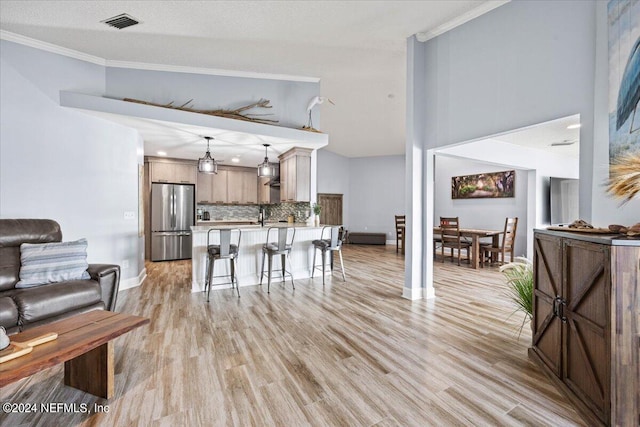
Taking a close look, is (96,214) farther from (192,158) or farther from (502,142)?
(502,142)

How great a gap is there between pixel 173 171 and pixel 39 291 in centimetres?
486

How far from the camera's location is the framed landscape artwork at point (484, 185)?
6.84m

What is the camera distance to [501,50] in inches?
122

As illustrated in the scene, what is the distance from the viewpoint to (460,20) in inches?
137

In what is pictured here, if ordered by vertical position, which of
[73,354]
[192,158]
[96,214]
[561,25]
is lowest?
[73,354]

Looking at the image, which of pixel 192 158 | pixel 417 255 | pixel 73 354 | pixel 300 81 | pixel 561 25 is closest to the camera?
pixel 73 354

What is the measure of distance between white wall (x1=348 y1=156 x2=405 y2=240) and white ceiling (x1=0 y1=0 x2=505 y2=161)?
512cm

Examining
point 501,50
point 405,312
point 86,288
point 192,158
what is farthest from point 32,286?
point 501,50

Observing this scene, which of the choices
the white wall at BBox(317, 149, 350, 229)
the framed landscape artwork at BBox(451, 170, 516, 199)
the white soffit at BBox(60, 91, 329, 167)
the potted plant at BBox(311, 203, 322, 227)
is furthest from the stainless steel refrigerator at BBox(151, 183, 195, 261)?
the framed landscape artwork at BBox(451, 170, 516, 199)

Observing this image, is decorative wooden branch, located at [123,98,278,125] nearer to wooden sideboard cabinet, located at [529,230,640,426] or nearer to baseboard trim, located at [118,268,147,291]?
baseboard trim, located at [118,268,147,291]

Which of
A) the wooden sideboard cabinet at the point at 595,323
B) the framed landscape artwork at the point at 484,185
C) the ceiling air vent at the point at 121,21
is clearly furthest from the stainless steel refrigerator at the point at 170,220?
the framed landscape artwork at the point at 484,185

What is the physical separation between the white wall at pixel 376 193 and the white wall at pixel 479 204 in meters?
1.50

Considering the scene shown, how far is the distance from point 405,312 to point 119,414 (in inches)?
112

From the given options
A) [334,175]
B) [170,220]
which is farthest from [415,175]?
[334,175]
